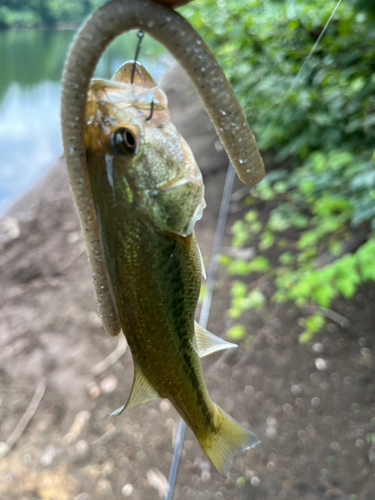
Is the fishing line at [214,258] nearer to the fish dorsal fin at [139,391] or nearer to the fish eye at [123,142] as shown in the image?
the fish dorsal fin at [139,391]

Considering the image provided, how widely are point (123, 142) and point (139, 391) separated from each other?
399 mm

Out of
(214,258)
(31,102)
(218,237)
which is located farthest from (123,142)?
(31,102)

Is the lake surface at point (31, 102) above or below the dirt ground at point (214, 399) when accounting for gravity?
above

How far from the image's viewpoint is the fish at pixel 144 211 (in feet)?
1.69

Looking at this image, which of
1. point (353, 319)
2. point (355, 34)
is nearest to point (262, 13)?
point (355, 34)

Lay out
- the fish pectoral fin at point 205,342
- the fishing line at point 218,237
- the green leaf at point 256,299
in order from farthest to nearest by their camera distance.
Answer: the green leaf at point 256,299 < the fishing line at point 218,237 < the fish pectoral fin at point 205,342

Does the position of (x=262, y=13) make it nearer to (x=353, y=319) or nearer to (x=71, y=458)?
(x=353, y=319)

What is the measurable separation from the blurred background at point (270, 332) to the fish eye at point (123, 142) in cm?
122

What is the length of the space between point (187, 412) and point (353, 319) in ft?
6.36

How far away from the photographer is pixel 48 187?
5691 mm

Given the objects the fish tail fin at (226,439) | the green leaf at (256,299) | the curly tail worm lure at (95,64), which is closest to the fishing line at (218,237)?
the green leaf at (256,299)

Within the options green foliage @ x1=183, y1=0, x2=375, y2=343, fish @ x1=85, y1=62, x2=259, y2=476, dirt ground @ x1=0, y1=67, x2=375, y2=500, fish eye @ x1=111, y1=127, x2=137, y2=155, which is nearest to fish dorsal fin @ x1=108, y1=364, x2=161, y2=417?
fish @ x1=85, y1=62, x2=259, y2=476

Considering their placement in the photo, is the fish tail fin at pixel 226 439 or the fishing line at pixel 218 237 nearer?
the fish tail fin at pixel 226 439

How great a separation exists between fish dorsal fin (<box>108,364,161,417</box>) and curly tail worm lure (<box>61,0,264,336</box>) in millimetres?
202
